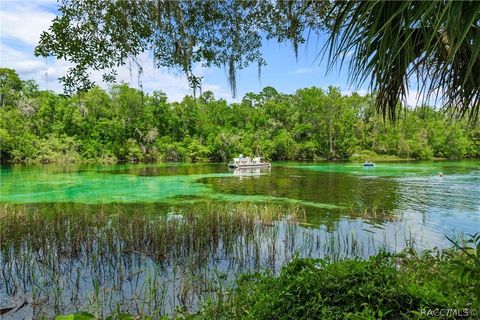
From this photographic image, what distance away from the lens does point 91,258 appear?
6.38 meters

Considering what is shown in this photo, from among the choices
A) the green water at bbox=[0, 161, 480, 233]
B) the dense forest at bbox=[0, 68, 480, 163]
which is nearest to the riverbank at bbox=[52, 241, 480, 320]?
the green water at bbox=[0, 161, 480, 233]

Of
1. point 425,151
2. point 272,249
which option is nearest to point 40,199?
point 272,249

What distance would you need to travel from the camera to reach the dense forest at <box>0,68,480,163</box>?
1742 inches

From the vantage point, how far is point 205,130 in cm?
5309

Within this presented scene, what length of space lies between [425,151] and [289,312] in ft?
192

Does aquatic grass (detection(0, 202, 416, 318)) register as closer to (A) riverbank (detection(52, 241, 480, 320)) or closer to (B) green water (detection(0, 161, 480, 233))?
(A) riverbank (detection(52, 241, 480, 320))

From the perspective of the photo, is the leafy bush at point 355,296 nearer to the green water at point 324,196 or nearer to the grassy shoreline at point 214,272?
the grassy shoreline at point 214,272

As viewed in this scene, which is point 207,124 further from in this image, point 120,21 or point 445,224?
point 120,21

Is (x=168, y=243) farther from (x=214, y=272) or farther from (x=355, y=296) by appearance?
(x=355, y=296)

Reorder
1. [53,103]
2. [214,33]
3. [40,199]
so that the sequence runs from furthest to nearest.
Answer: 1. [53,103]
2. [40,199]
3. [214,33]

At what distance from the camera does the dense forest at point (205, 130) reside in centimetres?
4425

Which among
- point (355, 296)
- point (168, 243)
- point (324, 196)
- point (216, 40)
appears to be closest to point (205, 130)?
point (324, 196)

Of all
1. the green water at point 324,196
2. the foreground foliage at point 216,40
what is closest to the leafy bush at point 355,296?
the foreground foliage at point 216,40

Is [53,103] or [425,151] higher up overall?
[53,103]
